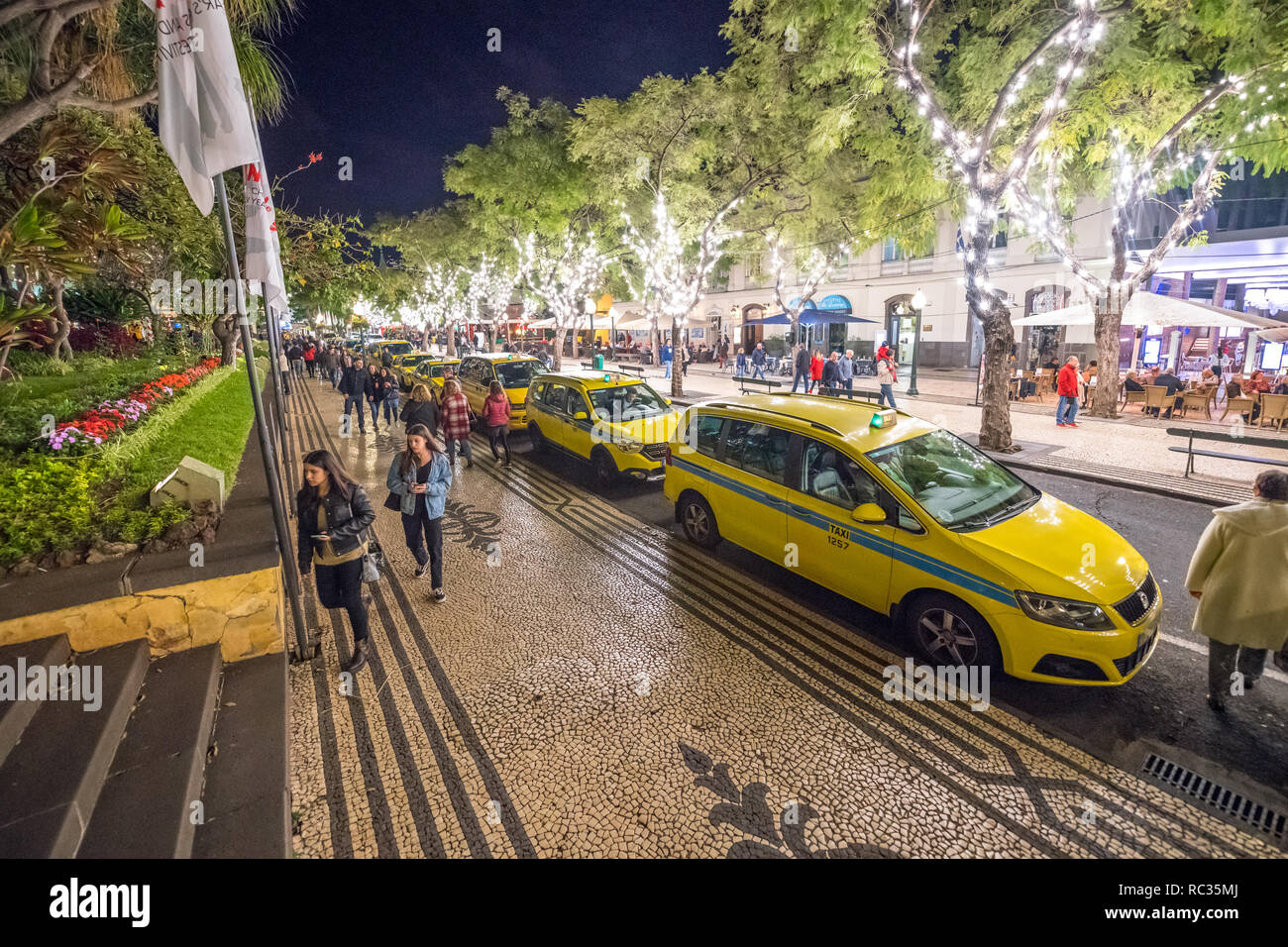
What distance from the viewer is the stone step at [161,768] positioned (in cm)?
282

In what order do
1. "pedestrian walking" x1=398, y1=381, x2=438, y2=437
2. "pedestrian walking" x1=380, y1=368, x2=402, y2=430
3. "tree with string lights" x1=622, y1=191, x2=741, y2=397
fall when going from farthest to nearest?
"tree with string lights" x1=622, y1=191, x2=741, y2=397, "pedestrian walking" x1=380, y1=368, x2=402, y2=430, "pedestrian walking" x1=398, y1=381, x2=438, y2=437

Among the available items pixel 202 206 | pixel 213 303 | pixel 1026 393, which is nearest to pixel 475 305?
pixel 213 303

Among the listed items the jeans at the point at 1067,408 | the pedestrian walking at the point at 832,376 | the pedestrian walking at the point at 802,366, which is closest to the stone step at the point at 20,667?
the jeans at the point at 1067,408

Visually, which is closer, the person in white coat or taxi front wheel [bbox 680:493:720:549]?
the person in white coat

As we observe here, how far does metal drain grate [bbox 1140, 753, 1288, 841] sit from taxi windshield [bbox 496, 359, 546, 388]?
1373 centimetres

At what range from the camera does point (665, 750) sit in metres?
3.95

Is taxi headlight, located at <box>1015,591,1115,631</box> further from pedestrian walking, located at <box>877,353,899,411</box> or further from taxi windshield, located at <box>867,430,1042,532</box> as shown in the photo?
pedestrian walking, located at <box>877,353,899,411</box>

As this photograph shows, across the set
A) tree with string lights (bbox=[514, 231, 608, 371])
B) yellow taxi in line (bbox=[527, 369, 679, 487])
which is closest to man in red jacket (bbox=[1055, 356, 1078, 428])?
yellow taxi in line (bbox=[527, 369, 679, 487])

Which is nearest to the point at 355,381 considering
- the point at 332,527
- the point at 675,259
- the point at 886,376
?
the point at 332,527

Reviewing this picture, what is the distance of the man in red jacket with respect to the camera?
1466 centimetres

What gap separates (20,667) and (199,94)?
3.83 metres

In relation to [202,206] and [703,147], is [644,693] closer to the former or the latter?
[202,206]

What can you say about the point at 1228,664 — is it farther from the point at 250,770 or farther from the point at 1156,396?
the point at 1156,396

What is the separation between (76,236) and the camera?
25.2 feet
